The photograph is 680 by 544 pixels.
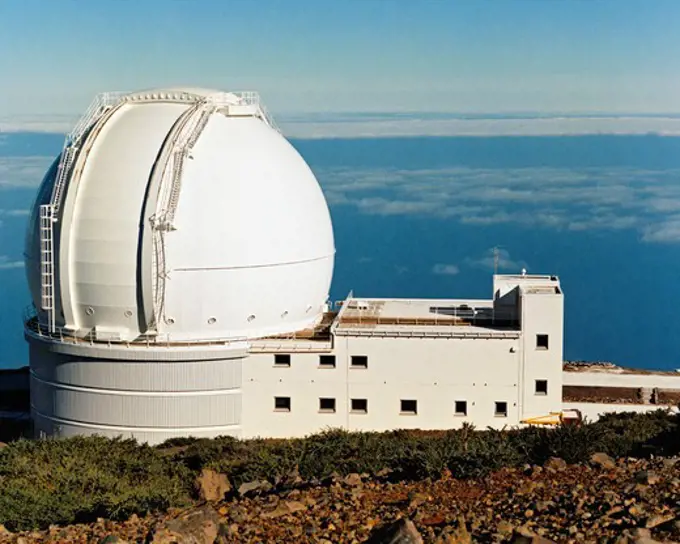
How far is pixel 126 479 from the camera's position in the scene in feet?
70.3

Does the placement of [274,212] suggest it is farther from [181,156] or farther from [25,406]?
[25,406]

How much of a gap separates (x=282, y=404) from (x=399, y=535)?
18885mm

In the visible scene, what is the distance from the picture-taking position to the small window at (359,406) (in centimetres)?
3064

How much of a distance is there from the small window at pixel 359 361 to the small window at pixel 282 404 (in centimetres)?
218

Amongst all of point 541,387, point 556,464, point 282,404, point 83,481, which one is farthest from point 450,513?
point 541,387

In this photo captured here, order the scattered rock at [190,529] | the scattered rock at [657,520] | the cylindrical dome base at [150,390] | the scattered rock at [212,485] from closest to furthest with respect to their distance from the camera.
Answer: the scattered rock at [657,520] → the scattered rock at [190,529] → the scattered rock at [212,485] → the cylindrical dome base at [150,390]

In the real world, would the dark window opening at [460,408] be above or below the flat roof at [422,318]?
below

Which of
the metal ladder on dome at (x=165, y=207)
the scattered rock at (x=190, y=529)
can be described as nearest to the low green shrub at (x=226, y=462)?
the scattered rock at (x=190, y=529)

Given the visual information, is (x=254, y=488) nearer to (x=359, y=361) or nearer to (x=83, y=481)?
(x=83, y=481)

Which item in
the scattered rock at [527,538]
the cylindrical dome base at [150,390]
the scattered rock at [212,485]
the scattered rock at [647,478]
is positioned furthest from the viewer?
the cylindrical dome base at [150,390]

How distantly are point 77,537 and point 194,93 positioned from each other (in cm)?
1976

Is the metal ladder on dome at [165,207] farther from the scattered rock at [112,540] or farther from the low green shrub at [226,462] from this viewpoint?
the scattered rock at [112,540]

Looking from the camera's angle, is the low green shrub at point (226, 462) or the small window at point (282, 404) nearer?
the low green shrub at point (226, 462)

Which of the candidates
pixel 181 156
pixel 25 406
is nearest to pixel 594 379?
pixel 181 156
